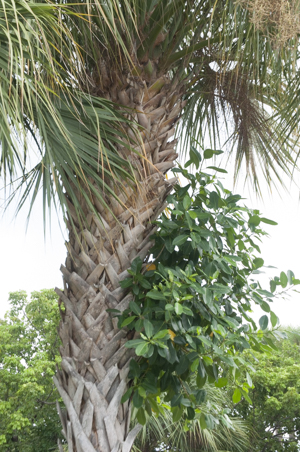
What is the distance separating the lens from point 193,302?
1.49 metres

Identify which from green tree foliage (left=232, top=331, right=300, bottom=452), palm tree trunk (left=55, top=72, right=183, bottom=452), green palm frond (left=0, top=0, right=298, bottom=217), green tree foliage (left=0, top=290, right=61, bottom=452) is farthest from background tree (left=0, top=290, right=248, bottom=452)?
green palm frond (left=0, top=0, right=298, bottom=217)

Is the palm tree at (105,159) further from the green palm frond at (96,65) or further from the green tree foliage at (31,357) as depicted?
the green tree foliage at (31,357)

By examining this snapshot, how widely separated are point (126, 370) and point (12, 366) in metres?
4.45

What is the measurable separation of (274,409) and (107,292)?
4.81 metres

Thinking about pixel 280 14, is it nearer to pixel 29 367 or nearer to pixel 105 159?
pixel 105 159

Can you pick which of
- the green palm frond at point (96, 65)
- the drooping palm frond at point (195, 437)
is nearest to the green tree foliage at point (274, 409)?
the drooping palm frond at point (195, 437)

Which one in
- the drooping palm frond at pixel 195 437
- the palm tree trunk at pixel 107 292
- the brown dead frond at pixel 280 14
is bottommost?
the drooping palm frond at pixel 195 437

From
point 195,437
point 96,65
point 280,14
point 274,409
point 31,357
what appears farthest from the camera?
point 31,357

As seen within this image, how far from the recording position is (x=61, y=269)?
162 centimetres

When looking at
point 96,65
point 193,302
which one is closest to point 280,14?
point 96,65

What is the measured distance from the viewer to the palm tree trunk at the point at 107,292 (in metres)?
1.44

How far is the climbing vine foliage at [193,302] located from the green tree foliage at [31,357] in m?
4.12

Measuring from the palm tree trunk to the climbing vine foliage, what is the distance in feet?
0.19

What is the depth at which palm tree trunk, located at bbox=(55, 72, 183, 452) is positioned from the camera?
4.71 ft
